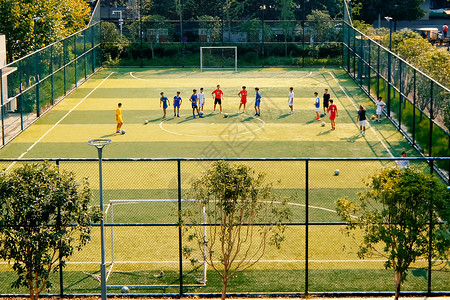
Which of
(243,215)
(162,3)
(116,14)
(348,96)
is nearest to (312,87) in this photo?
(348,96)

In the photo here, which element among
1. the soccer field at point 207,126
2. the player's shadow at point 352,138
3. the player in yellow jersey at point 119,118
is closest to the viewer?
the soccer field at point 207,126

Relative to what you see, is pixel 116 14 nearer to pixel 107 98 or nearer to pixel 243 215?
pixel 107 98

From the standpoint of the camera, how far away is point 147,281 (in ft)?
63.2

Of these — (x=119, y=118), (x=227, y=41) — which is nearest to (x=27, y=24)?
(x=119, y=118)

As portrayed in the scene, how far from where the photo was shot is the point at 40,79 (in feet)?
133

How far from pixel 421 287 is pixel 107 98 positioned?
31709 mm

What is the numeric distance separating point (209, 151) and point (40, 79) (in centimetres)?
1262

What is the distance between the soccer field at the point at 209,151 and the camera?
1989 centimetres

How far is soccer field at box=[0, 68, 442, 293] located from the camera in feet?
65.3

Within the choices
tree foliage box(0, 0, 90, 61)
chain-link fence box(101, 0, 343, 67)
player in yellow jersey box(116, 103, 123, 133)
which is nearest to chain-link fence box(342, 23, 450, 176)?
chain-link fence box(101, 0, 343, 67)

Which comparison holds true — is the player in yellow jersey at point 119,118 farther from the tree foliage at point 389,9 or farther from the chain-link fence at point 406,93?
the tree foliage at point 389,9

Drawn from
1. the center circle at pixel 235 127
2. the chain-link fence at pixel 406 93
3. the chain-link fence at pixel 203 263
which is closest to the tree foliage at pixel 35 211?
the chain-link fence at pixel 203 263

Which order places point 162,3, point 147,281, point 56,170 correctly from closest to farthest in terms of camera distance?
point 56,170
point 147,281
point 162,3

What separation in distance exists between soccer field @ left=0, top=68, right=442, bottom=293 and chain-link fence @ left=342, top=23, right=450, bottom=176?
0.91 metres
